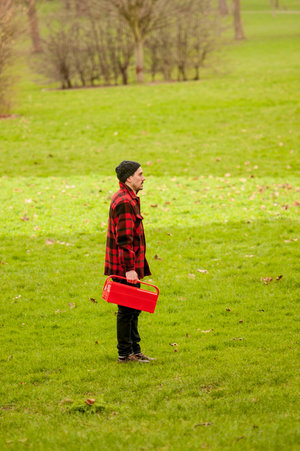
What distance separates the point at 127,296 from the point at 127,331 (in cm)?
53

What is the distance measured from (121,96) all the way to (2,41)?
21.0 feet

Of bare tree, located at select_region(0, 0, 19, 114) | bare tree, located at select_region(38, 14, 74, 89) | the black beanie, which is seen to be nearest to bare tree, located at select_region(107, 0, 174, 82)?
bare tree, located at select_region(38, 14, 74, 89)

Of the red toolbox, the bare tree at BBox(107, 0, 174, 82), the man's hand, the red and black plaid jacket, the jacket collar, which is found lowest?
the red toolbox

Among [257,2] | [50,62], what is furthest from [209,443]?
[257,2]

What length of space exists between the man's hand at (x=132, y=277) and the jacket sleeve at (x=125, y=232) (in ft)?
0.16

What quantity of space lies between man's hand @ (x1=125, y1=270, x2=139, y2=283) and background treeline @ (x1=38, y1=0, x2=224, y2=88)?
82.1ft

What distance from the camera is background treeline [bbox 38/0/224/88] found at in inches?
1119

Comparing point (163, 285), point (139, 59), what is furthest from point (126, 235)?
point (139, 59)

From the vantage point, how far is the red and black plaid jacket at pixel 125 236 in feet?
17.1

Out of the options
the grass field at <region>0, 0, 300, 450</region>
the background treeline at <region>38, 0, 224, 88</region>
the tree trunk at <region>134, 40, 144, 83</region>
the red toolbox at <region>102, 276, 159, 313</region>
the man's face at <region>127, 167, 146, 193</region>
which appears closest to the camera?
the grass field at <region>0, 0, 300, 450</region>

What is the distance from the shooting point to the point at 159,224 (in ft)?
37.2

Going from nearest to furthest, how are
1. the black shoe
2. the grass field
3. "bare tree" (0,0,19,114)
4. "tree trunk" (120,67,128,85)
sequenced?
the grass field
the black shoe
"bare tree" (0,0,19,114)
"tree trunk" (120,67,128,85)

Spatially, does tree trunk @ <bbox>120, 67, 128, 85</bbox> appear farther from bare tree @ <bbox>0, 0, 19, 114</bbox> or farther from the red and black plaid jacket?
the red and black plaid jacket

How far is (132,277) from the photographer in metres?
5.23
